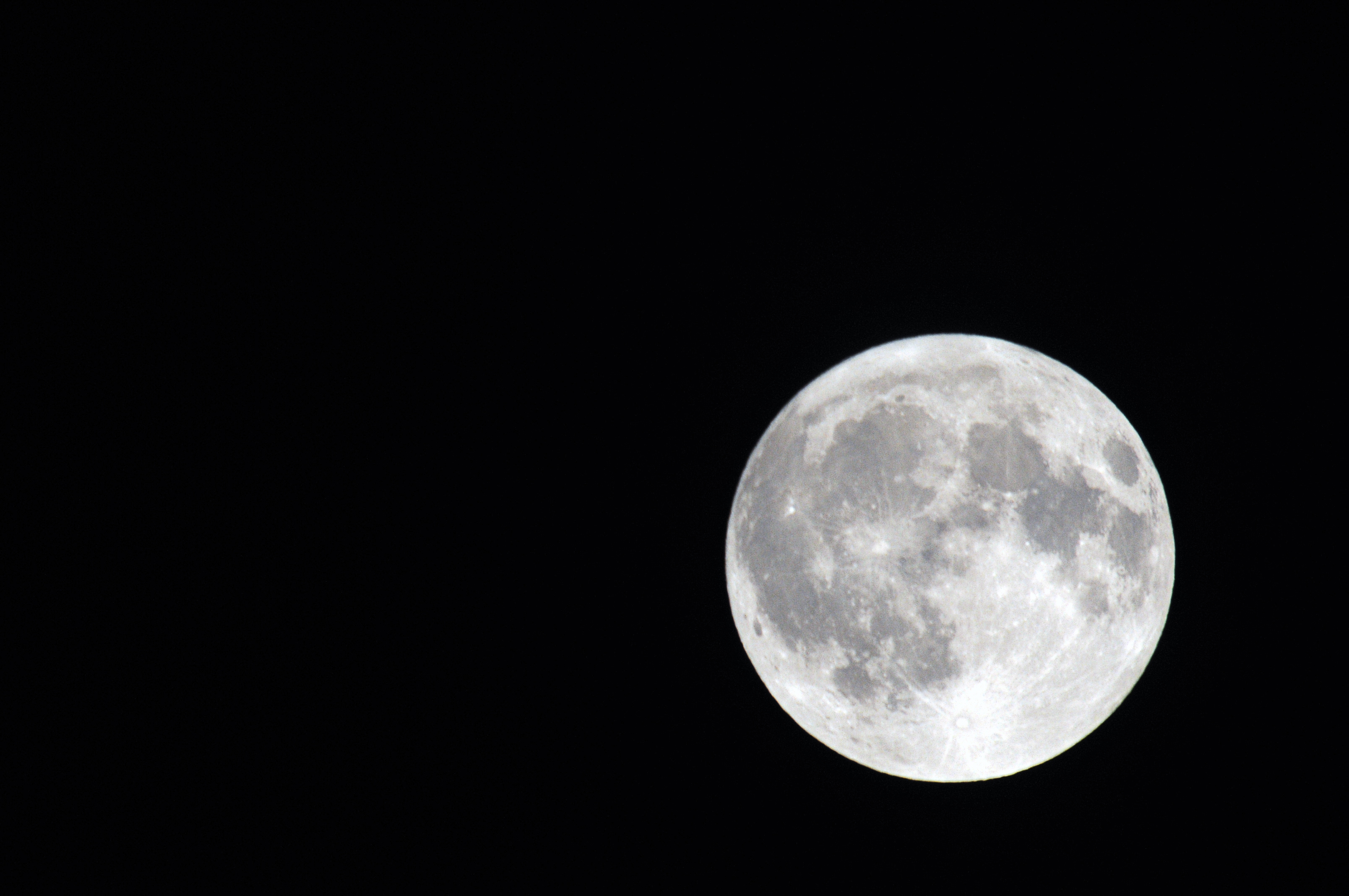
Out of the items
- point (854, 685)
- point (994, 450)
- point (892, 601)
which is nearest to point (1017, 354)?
point (994, 450)

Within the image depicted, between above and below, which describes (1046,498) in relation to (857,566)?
above

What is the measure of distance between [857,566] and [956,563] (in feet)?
1.70

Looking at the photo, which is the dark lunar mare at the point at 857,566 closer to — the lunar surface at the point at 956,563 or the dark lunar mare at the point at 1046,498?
the lunar surface at the point at 956,563

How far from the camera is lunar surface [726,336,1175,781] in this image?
181 inches

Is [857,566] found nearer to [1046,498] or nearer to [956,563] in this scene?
[956,563]

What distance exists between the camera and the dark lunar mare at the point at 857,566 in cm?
464

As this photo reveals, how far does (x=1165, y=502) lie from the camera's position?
18.1 feet

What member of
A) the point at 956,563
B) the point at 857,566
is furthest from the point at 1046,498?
the point at 857,566

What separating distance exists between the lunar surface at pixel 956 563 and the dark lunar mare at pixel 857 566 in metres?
0.01

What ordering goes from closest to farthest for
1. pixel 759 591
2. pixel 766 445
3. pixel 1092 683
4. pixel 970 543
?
pixel 970 543
pixel 1092 683
pixel 759 591
pixel 766 445

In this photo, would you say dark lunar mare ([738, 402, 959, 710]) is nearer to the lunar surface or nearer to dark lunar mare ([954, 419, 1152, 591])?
the lunar surface

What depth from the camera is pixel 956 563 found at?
4.55 meters

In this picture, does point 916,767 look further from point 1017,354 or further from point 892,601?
point 1017,354

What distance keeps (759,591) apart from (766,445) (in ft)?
3.26
